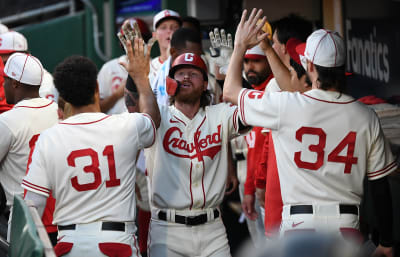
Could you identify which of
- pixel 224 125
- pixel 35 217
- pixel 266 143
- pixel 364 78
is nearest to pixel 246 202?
pixel 266 143

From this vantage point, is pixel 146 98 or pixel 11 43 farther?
pixel 11 43

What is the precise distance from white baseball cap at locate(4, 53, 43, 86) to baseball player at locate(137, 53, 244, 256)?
33.7 inches

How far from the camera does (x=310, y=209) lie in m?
3.33

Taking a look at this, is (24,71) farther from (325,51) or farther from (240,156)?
(240,156)

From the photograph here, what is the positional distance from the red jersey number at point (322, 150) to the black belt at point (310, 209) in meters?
0.18

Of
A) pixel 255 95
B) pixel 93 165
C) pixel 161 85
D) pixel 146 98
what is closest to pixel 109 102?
pixel 161 85

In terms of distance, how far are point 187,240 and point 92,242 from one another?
65 centimetres

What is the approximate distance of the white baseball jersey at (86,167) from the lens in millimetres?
3336

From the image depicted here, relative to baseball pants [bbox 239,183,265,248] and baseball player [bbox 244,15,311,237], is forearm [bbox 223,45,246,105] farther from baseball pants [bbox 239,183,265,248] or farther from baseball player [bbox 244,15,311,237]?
baseball pants [bbox 239,183,265,248]

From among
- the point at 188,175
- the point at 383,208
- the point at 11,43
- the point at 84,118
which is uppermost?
the point at 11,43

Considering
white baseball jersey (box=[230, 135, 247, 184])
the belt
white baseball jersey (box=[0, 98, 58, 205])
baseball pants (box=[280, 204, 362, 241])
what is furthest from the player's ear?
baseball pants (box=[280, 204, 362, 241])

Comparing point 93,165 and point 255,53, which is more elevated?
point 255,53

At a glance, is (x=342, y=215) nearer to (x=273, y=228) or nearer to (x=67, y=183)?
(x=273, y=228)

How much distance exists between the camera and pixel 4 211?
474 centimetres
